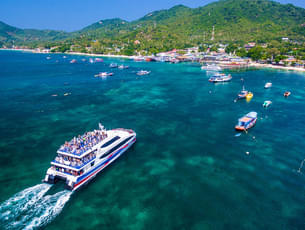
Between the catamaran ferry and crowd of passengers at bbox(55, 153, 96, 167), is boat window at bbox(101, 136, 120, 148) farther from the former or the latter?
crowd of passengers at bbox(55, 153, 96, 167)

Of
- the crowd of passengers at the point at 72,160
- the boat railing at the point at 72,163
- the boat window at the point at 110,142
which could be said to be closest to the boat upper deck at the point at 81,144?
the crowd of passengers at the point at 72,160

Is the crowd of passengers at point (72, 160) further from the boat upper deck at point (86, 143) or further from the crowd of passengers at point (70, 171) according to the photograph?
the crowd of passengers at point (70, 171)

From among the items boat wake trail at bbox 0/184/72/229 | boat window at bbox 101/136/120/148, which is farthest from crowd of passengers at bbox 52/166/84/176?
boat window at bbox 101/136/120/148

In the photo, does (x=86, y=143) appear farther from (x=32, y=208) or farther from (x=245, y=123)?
(x=245, y=123)

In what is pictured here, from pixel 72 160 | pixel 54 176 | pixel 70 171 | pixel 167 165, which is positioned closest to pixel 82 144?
pixel 72 160

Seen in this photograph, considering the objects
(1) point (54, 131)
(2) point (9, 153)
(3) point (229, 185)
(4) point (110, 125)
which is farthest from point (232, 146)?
(2) point (9, 153)

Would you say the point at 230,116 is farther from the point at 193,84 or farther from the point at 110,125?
the point at 193,84
